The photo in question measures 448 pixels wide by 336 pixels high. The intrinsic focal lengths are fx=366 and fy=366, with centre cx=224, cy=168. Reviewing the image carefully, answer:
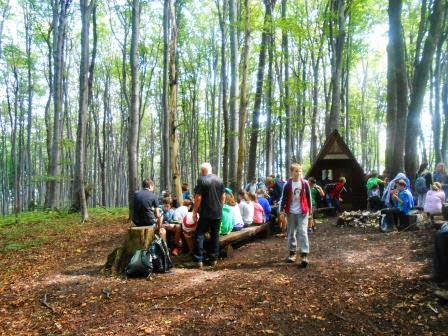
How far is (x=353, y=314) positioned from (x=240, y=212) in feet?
16.5

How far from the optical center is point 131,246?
6523mm

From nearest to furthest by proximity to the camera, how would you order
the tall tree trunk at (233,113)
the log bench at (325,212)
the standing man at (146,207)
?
the standing man at (146,207), the log bench at (325,212), the tall tree trunk at (233,113)

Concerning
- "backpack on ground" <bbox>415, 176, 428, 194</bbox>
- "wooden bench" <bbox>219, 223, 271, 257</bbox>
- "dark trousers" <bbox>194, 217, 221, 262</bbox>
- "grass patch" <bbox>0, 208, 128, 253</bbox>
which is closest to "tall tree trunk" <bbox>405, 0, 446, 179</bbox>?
"backpack on ground" <bbox>415, 176, 428, 194</bbox>

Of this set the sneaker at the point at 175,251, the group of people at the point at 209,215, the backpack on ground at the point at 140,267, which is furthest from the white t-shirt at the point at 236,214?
the backpack on ground at the point at 140,267

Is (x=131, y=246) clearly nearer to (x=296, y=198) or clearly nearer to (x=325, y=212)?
(x=296, y=198)

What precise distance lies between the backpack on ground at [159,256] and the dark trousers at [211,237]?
62 cm

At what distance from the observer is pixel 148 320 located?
14.1ft

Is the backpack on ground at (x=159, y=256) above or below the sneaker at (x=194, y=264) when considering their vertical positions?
above

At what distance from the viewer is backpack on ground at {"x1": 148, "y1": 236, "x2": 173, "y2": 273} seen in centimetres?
628

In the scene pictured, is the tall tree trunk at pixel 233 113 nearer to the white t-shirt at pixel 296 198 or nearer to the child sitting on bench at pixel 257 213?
the child sitting on bench at pixel 257 213

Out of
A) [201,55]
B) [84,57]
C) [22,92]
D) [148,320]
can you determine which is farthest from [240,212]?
[22,92]

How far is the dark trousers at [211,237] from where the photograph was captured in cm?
675

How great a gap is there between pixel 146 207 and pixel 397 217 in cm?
611

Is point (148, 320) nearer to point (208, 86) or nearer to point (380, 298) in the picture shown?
point (380, 298)
